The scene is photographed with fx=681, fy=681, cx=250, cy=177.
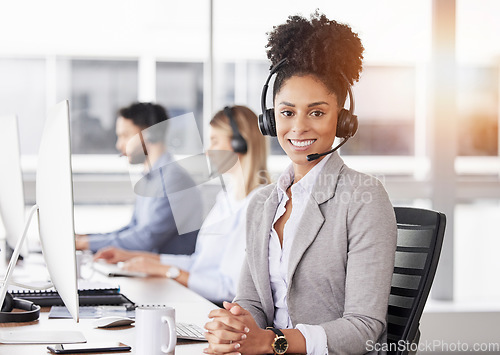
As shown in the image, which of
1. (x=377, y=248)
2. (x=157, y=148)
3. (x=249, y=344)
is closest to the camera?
(x=249, y=344)

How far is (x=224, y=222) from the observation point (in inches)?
105

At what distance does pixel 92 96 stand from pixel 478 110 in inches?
92.4

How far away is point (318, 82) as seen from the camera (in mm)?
1576

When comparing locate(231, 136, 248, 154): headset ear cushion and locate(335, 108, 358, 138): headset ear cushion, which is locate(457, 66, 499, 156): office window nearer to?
locate(231, 136, 248, 154): headset ear cushion

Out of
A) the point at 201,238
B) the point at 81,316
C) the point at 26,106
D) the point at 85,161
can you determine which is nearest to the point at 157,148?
the point at 201,238

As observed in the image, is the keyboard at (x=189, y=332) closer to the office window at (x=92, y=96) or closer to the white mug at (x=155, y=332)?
the white mug at (x=155, y=332)

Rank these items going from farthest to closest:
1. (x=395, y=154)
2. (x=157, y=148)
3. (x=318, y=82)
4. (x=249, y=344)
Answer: (x=395, y=154) < (x=157, y=148) < (x=318, y=82) < (x=249, y=344)

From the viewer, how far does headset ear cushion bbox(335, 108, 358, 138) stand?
5.20 feet

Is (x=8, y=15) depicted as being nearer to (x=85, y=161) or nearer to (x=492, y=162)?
(x=85, y=161)

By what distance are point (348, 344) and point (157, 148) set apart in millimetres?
2078

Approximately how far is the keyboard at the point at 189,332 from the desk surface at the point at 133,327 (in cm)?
3

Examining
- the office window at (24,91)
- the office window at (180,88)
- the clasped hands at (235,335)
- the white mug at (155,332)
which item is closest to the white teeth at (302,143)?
the clasped hands at (235,335)

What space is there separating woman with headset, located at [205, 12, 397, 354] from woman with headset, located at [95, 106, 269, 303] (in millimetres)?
864

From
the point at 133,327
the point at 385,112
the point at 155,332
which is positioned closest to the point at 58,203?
the point at 155,332
